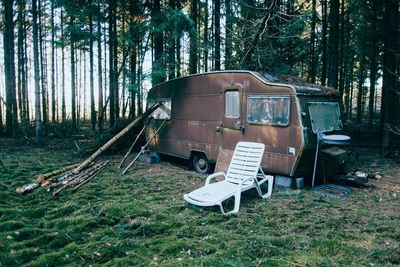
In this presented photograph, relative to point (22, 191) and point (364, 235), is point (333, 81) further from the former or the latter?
point (22, 191)

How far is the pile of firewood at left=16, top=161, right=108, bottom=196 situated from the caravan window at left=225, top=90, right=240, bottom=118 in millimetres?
4025

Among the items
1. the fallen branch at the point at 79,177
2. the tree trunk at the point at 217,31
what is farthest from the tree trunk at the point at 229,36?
the fallen branch at the point at 79,177

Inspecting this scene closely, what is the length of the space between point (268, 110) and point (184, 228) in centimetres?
392

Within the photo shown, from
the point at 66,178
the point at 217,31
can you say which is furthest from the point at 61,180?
the point at 217,31

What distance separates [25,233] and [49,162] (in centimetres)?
594

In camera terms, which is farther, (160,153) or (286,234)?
(160,153)

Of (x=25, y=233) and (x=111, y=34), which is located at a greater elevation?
(x=111, y=34)

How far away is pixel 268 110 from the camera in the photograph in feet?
25.7

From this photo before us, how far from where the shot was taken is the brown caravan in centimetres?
739

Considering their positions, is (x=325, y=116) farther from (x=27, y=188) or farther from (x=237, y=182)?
(x=27, y=188)

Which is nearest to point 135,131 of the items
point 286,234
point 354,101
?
point 286,234

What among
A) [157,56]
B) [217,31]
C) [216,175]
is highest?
[217,31]

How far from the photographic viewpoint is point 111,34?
593 inches

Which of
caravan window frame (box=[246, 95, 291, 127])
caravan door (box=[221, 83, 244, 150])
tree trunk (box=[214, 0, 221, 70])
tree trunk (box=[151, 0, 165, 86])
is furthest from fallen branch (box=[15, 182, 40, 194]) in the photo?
tree trunk (box=[214, 0, 221, 70])
